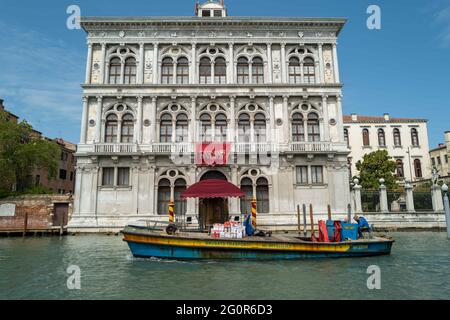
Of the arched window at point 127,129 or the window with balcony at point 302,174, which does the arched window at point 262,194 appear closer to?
the window with balcony at point 302,174

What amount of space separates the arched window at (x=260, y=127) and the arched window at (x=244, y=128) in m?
0.55

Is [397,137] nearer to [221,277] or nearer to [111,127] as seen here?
[111,127]

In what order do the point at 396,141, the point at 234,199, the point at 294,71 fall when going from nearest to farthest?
1. the point at 234,199
2. the point at 294,71
3. the point at 396,141

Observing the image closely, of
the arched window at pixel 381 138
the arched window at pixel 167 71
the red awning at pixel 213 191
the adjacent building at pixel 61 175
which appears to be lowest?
the red awning at pixel 213 191

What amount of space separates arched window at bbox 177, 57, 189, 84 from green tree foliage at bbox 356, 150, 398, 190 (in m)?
17.2

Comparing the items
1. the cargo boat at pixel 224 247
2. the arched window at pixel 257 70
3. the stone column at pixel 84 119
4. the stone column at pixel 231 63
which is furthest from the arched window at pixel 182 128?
the cargo boat at pixel 224 247

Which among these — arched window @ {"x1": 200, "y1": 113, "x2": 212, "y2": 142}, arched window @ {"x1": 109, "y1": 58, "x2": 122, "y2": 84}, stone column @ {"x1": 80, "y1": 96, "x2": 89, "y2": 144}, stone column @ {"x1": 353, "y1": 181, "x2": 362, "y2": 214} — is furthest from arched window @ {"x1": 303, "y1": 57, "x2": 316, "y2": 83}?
stone column @ {"x1": 80, "y1": 96, "x2": 89, "y2": 144}

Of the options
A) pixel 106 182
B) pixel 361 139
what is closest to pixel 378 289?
pixel 106 182

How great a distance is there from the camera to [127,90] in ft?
70.2

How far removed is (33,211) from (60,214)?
167cm

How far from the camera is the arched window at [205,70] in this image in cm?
2217

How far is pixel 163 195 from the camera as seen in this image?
2086 centimetres

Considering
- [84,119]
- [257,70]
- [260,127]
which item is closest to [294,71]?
[257,70]
